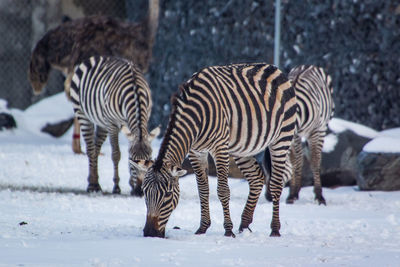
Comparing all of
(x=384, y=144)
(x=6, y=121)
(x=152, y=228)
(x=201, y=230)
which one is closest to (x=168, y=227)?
(x=201, y=230)

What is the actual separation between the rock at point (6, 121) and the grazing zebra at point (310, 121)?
267 inches

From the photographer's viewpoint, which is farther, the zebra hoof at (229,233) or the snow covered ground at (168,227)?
the zebra hoof at (229,233)

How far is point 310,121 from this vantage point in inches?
321

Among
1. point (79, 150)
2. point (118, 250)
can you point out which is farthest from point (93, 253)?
point (79, 150)

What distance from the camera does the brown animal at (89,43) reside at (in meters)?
11.0

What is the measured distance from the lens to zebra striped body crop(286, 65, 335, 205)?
26.7ft

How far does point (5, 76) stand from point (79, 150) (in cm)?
364

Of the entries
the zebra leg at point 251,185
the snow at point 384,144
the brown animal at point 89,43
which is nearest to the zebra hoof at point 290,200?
the snow at point 384,144

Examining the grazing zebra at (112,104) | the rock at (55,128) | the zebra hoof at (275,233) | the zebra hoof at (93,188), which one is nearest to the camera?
the zebra hoof at (275,233)

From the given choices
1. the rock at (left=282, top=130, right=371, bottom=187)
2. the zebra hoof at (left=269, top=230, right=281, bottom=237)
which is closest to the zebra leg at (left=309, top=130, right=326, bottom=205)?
the rock at (left=282, top=130, right=371, bottom=187)

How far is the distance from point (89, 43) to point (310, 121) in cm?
436

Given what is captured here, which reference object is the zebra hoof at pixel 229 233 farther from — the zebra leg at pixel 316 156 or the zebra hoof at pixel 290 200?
the zebra leg at pixel 316 156

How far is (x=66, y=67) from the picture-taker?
11.2m

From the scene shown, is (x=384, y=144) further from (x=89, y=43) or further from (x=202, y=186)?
(x=89, y=43)
